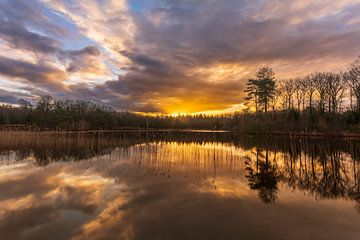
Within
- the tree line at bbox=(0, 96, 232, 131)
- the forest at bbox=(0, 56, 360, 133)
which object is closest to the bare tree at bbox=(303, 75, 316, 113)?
the forest at bbox=(0, 56, 360, 133)

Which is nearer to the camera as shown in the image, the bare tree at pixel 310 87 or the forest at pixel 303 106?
the forest at pixel 303 106

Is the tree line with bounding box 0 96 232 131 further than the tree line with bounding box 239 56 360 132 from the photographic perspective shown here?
Yes

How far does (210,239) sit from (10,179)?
9418mm

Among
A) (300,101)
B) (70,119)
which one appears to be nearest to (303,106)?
(300,101)

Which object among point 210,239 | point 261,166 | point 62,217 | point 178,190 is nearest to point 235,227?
point 210,239

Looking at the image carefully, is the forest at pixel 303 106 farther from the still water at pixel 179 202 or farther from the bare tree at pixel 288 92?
the still water at pixel 179 202

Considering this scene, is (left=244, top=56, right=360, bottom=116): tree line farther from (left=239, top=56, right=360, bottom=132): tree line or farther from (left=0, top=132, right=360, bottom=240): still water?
(left=0, top=132, right=360, bottom=240): still water

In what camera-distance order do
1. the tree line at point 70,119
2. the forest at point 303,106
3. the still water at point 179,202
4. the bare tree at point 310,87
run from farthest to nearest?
the tree line at point 70,119
the bare tree at point 310,87
the forest at point 303,106
the still water at point 179,202

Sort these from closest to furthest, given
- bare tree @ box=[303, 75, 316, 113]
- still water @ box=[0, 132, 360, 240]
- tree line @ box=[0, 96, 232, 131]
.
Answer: still water @ box=[0, 132, 360, 240], bare tree @ box=[303, 75, 316, 113], tree line @ box=[0, 96, 232, 131]

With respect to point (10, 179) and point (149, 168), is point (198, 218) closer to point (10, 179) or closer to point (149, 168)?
point (149, 168)

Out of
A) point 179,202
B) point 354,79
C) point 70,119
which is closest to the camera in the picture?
point 179,202

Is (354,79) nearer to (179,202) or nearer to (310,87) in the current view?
(310,87)

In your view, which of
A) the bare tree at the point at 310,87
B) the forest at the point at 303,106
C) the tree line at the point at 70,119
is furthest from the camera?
the tree line at the point at 70,119

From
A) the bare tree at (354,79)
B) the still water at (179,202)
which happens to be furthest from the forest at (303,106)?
the still water at (179,202)
